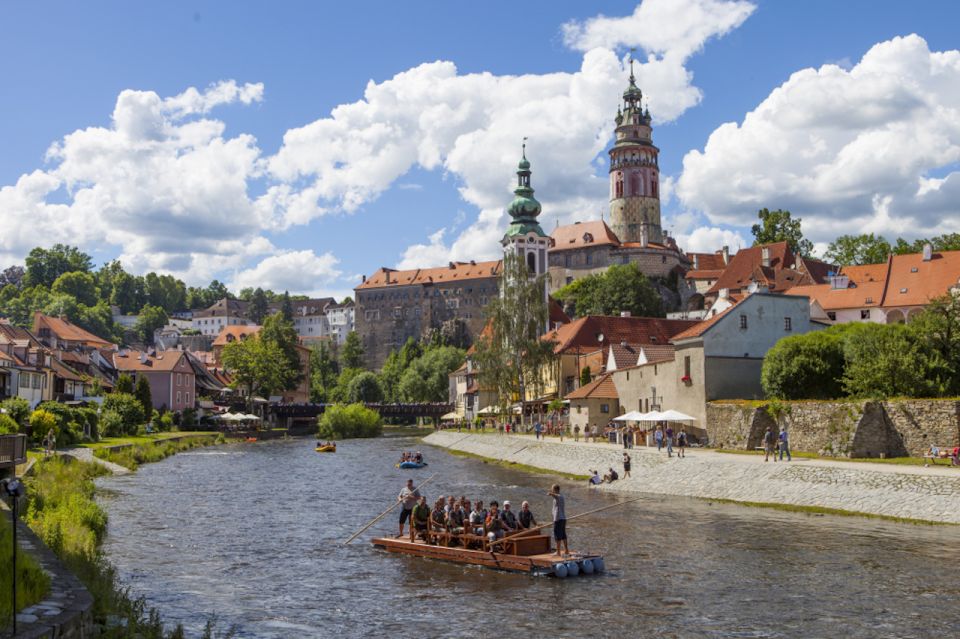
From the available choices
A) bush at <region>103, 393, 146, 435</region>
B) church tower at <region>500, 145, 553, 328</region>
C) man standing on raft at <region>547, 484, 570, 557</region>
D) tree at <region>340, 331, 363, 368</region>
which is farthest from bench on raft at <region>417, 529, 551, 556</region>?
tree at <region>340, 331, 363, 368</region>

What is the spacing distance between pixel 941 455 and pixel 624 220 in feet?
467

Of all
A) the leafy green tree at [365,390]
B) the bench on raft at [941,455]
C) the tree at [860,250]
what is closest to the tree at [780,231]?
the tree at [860,250]

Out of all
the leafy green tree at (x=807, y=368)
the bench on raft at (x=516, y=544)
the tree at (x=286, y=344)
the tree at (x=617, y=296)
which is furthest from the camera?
the tree at (x=617, y=296)

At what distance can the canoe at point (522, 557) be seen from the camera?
2414 centimetres

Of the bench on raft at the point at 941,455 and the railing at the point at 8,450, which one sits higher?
the railing at the point at 8,450

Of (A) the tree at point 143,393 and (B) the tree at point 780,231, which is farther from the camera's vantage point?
(B) the tree at point 780,231

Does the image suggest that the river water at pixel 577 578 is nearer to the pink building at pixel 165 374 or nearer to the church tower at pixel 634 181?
the pink building at pixel 165 374

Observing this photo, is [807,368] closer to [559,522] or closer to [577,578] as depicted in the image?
[559,522]

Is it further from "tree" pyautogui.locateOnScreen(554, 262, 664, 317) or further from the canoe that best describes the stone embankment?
"tree" pyautogui.locateOnScreen(554, 262, 664, 317)

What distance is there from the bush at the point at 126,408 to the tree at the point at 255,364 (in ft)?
129

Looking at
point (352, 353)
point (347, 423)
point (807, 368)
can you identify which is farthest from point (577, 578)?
point (352, 353)

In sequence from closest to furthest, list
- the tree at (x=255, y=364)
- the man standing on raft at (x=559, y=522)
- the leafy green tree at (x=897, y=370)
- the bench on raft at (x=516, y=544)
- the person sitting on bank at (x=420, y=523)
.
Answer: the man standing on raft at (x=559, y=522)
the bench on raft at (x=516, y=544)
the person sitting on bank at (x=420, y=523)
the leafy green tree at (x=897, y=370)
the tree at (x=255, y=364)

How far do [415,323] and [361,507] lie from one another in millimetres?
160231

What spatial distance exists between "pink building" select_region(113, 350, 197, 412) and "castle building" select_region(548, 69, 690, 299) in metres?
75.8
